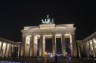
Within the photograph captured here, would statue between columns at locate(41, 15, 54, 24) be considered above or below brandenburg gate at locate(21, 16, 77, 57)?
above

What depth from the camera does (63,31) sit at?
6319cm

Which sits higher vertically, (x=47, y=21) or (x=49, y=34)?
(x=47, y=21)

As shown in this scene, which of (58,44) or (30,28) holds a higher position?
(30,28)

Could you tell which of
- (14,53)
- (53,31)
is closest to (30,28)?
(53,31)

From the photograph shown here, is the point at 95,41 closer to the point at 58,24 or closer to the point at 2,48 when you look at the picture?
the point at 58,24

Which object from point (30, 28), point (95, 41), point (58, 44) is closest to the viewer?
point (95, 41)

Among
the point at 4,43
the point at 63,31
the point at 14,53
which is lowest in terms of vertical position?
the point at 14,53

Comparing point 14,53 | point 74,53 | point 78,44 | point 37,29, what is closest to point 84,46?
point 78,44

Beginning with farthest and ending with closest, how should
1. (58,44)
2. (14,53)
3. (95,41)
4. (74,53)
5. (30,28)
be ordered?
(58,44), (14,53), (30,28), (74,53), (95,41)

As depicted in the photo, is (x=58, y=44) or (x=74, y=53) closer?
(x=74, y=53)

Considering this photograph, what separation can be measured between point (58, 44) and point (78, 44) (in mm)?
17309

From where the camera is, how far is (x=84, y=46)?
228 ft

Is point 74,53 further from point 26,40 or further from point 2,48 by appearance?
point 2,48

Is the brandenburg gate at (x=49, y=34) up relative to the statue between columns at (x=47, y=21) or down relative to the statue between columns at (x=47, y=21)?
down
